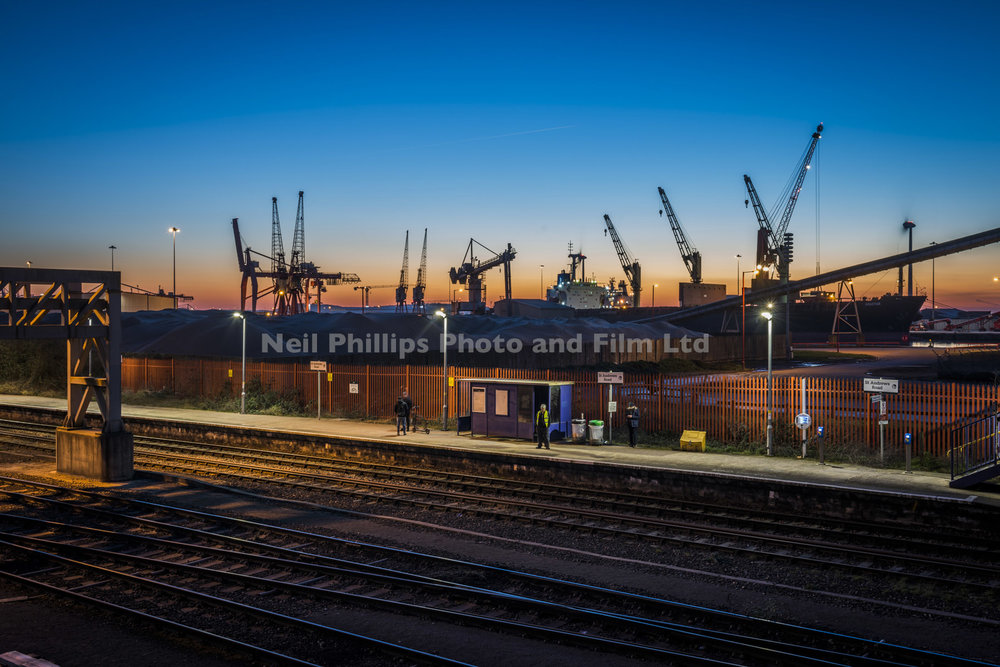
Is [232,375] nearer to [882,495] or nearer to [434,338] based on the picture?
[434,338]

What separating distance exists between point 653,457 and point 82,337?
52.5ft

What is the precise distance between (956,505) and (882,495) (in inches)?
54.4

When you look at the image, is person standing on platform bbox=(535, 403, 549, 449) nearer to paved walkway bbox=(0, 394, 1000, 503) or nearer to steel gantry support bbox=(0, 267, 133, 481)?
paved walkway bbox=(0, 394, 1000, 503)

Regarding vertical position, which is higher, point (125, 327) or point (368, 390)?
point (125, 327)

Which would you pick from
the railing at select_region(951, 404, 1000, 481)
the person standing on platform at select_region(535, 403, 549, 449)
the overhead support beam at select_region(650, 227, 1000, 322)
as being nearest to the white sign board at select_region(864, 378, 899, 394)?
the railing at select_region(951, 404, 1000, 481)

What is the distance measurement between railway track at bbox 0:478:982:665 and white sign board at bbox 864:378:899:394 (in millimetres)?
12092

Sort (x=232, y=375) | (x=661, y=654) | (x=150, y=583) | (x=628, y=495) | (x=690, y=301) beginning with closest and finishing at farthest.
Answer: (x=661, y=654), (x=150, y=583), (x=628, y=495), (x=232, y=375), (x=690, y=301)

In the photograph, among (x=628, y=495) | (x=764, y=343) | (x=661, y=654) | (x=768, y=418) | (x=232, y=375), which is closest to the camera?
(x=661, y=654)

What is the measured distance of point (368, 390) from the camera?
31.8 metres

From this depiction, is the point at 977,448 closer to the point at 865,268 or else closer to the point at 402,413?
the point at 402,413

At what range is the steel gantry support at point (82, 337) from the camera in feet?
57.7

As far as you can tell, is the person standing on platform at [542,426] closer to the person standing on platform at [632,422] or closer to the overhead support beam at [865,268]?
the person standing on platform at [632,422]

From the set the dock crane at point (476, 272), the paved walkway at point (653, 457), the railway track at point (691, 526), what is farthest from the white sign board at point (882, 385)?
the dock crane at point (476, 272)

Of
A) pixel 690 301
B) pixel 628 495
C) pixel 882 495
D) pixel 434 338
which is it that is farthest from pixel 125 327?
pixel 690 301
